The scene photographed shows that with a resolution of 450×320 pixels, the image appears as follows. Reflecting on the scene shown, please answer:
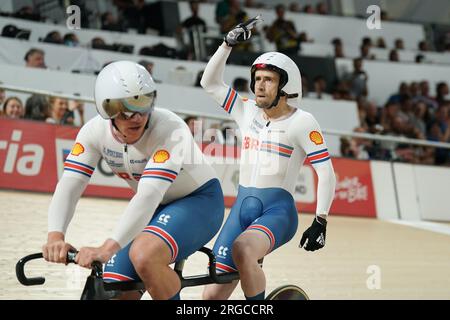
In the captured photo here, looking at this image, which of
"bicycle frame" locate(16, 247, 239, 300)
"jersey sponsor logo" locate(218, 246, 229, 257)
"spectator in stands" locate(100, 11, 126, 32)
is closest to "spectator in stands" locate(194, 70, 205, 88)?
"spectator in stands" locate(100, 11, 126, 32)

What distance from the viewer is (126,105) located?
2.90 m

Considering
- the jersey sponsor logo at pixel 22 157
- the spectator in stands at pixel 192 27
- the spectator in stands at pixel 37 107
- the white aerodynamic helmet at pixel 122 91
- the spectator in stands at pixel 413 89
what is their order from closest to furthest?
the white aerodynamic helmet at pixel 122 91 < the jersey sponsor logo at pixel 22 157 < the spectator in stands at pixel 37 107 < the spectator in stands at pixel 192 27 < the spectator in stands at pixel 413 89

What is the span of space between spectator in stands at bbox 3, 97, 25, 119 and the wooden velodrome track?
873mm

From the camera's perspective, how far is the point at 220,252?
3.86m

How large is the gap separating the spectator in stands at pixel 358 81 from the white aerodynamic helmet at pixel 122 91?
9.92 m

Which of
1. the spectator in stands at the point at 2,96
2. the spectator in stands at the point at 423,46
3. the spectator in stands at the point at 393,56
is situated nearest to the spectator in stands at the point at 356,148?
the spectator in stands at the point at 393,56

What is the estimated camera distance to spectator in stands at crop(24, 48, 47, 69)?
932cm

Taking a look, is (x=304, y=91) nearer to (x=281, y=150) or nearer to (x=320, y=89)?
(x=320, y=89)

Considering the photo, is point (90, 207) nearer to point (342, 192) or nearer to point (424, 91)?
point (342, 192)

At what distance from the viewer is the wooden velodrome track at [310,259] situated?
16.2ft

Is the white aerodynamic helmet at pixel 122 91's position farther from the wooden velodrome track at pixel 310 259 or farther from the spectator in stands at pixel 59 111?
the spectator in stands at pixel 59 111
